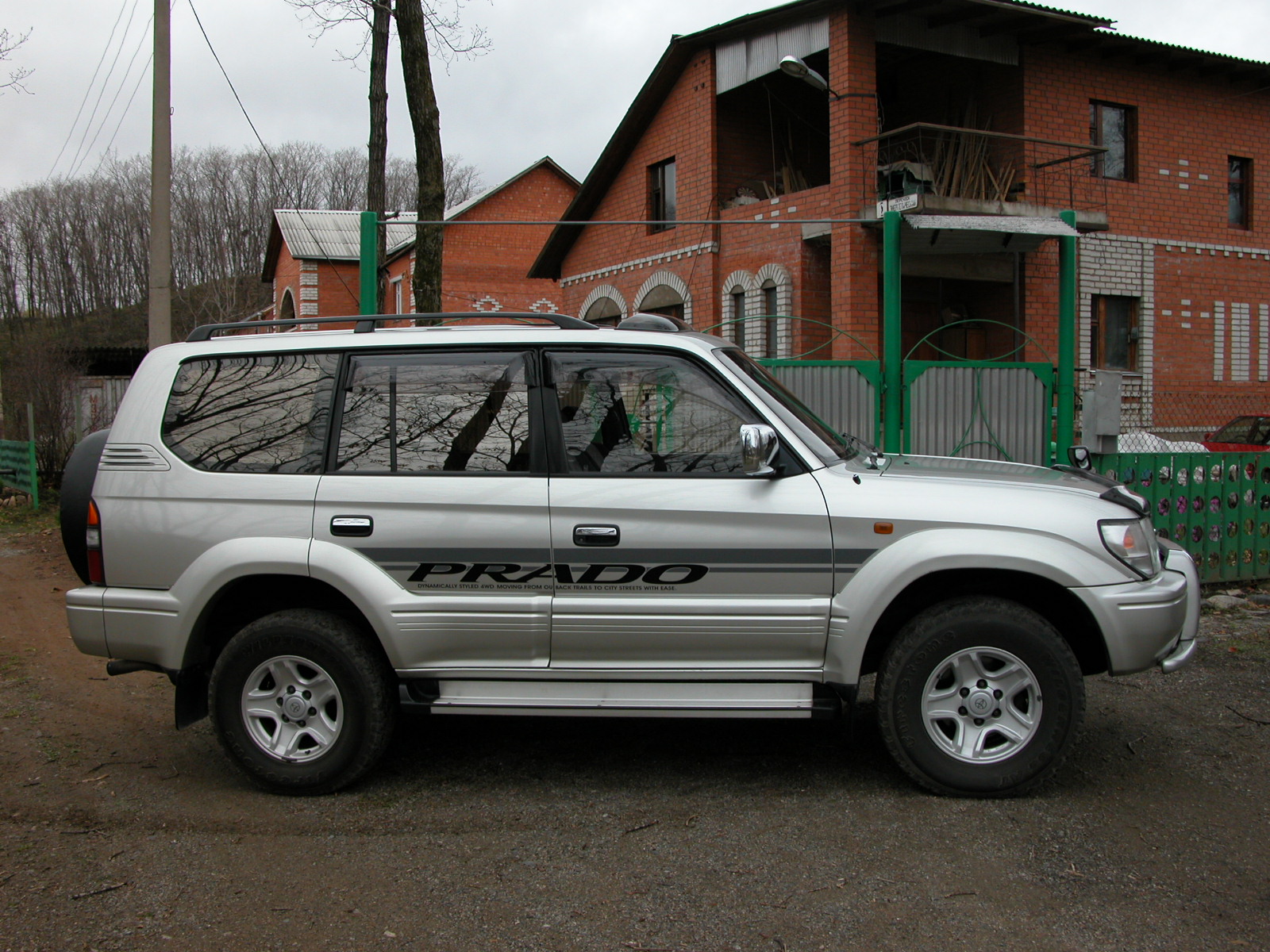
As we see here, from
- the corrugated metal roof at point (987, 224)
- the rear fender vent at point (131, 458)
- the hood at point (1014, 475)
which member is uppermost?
the corrugated metal roof at point (987, 224)

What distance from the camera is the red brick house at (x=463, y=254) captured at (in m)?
32.1

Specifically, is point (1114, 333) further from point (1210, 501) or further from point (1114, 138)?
point (1210, 501)

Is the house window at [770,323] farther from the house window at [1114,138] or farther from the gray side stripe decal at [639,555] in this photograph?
the gray side stripe decal at [639,555]

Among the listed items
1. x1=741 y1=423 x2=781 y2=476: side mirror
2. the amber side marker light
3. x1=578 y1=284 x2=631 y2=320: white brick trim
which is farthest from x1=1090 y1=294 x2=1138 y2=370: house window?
the amber side marker light

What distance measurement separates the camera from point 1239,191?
1908 cm

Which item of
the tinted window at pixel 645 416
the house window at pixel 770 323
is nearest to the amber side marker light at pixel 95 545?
the tinted window at pixel 645 416

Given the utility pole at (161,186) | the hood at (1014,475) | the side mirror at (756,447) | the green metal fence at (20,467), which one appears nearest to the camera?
the side mirror at (756,447)

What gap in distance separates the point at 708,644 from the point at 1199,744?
2508 mm

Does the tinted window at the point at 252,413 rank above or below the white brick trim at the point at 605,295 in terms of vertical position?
below

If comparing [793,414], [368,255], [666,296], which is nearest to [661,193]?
[666,296]

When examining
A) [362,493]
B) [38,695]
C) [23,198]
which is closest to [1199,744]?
[362,493]

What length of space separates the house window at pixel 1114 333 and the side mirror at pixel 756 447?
49.8ft

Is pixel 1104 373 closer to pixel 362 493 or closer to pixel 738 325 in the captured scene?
pixel 362 493

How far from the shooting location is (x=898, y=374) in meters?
8.34
